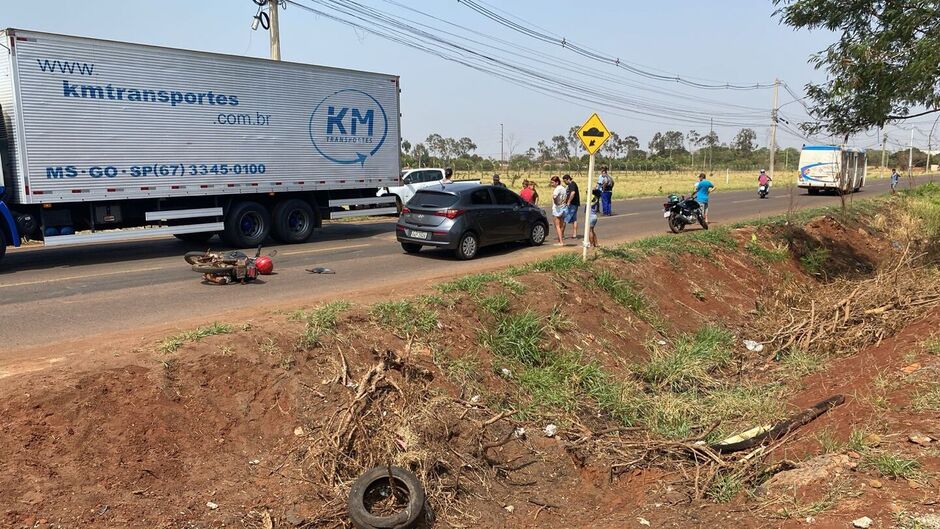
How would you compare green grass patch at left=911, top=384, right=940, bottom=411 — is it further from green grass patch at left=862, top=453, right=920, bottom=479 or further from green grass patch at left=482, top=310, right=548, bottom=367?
green grass patch at left=482, top=310, right=548, bottom=367

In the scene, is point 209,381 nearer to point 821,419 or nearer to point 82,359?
point 82,359

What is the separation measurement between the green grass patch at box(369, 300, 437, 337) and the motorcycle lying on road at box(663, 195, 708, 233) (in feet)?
39.7

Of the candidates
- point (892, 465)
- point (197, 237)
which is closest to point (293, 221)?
point (197, 237)

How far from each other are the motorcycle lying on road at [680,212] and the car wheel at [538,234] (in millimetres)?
4441

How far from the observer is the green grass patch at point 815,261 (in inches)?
599

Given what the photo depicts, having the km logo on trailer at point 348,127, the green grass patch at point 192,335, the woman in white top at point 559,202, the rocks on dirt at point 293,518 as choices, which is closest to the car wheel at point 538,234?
the woman in white top at point 559,202

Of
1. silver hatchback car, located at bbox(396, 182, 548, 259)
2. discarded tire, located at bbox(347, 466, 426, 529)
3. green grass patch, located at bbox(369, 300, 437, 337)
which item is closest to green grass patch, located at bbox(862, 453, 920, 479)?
discarded tire, located at bbox(347, 466, 426, 529)

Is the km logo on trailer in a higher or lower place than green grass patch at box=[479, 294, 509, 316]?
higher

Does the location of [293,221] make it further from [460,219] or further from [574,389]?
[574,389]

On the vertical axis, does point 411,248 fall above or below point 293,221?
below

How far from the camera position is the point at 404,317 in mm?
7281

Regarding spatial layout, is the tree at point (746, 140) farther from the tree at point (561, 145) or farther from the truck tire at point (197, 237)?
the truck tire at point (197, 237)

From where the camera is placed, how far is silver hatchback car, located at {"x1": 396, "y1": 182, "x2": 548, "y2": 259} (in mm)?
13062

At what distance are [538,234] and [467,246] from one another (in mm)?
2592
